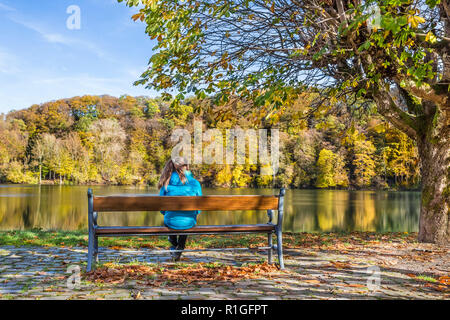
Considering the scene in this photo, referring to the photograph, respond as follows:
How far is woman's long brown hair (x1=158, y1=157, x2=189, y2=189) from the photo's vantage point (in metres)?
4.97

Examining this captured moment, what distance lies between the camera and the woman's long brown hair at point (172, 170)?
4.97 meters

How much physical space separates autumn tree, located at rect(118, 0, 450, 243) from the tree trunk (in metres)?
0.02

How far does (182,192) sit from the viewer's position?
5.03 meters

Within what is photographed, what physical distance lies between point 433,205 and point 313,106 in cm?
329

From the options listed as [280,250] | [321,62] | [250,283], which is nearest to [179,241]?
[280,250]

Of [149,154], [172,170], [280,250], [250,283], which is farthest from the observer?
[149,154]

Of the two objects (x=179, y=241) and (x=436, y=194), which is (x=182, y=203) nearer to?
(x=179, y=241)

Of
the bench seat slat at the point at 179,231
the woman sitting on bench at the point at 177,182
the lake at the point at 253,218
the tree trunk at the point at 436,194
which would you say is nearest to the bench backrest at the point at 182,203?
the bench seat slat at the point at 179,231

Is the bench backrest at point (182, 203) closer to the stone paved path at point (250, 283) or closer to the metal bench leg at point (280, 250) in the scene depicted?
the metal bench leg at point (280, 250)

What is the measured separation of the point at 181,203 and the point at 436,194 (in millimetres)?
4872

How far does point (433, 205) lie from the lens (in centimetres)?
677
